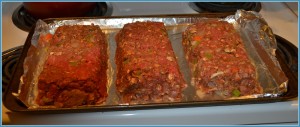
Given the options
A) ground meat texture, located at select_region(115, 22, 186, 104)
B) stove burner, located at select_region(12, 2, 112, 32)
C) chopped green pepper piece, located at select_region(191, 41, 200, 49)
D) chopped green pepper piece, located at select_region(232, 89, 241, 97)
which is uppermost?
stove burner, located at select_region(12, 2, 112, 32)

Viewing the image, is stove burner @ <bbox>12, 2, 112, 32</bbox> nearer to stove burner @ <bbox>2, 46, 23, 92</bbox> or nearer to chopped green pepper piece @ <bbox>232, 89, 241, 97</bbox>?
stove burner @ <bbox>2, 46, 23, 92</bbox>

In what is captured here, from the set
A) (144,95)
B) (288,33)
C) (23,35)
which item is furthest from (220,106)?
(23,35)

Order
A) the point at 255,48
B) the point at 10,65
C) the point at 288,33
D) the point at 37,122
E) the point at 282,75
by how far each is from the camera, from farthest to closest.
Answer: the point at 288,33
the point at 255,48
the point at 10,65
the point at 282,75
the point at 37,122

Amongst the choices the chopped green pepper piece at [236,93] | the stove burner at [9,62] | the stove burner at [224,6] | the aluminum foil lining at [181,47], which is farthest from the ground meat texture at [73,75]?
the stove burner at [224,6]

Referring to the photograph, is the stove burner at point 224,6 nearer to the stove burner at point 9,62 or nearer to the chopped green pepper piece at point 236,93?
the chopped green pepper piece at point 236,93

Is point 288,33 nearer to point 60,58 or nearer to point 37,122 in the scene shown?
point 60,58

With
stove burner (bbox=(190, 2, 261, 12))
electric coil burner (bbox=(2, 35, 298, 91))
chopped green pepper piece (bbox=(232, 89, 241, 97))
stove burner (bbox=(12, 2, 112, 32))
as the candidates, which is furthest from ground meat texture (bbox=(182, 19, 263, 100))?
stove burner (bbox=(12, 2, 112, 32))

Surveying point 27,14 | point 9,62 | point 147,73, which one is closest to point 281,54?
point 147,73
